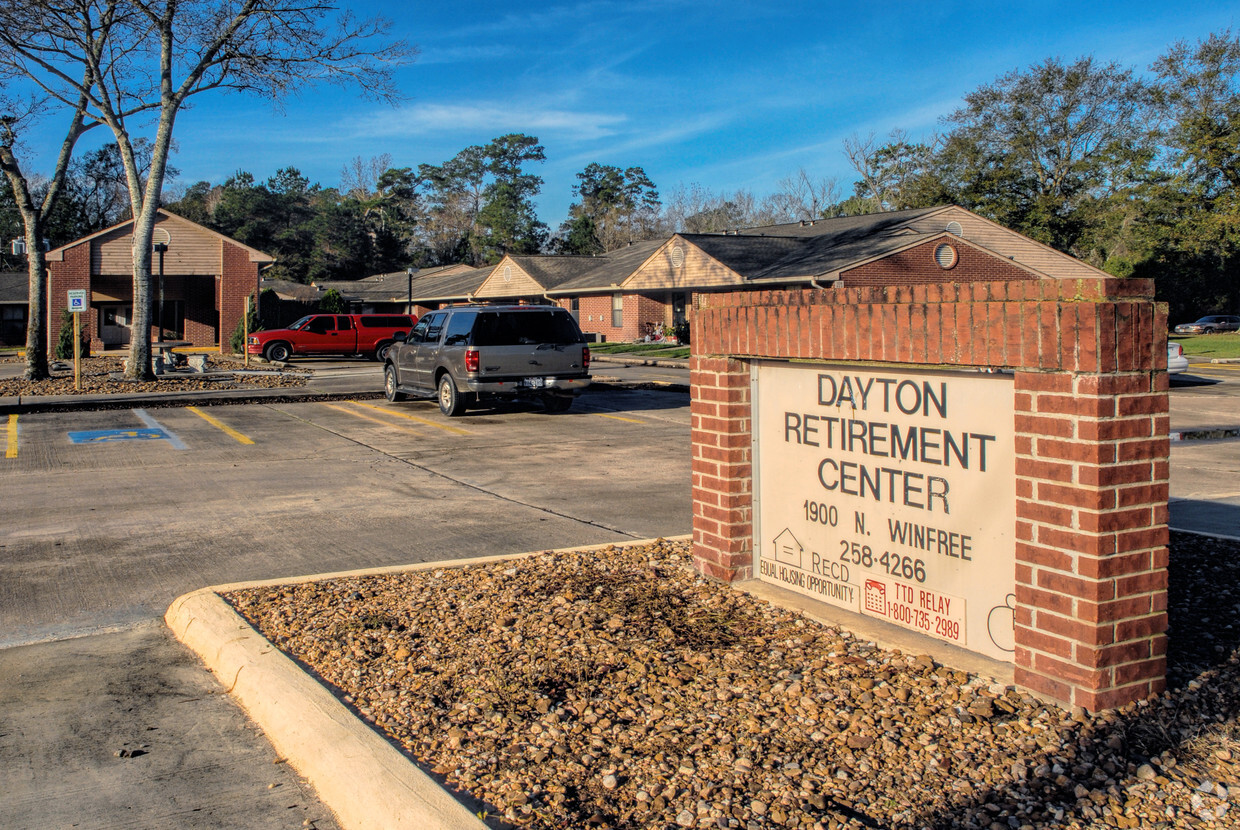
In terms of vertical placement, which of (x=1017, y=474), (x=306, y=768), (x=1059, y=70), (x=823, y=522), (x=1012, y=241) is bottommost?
(x=306, y=768)

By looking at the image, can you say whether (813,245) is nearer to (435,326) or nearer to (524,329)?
(435,326)

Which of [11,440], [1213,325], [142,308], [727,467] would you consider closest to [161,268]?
[142,308]

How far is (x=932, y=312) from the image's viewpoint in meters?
4.16

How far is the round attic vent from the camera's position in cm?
3734

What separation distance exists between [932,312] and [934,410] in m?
0.45

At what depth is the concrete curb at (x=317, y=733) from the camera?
3225mm

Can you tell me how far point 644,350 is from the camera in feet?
134

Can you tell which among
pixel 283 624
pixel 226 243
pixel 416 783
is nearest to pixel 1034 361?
pixel 416 783

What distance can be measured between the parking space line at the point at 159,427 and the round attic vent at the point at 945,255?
2857 centimetres

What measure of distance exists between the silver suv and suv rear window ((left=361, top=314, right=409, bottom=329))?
68.0ft

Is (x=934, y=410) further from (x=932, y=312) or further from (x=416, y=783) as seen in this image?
(x=416, y=783)

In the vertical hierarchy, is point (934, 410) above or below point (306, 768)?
above

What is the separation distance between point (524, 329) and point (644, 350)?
24355 mm

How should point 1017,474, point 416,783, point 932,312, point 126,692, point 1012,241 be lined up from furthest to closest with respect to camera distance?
point 1012,241 < point 126,692 < point 932,312 < point 1017,474 < point 416,783
